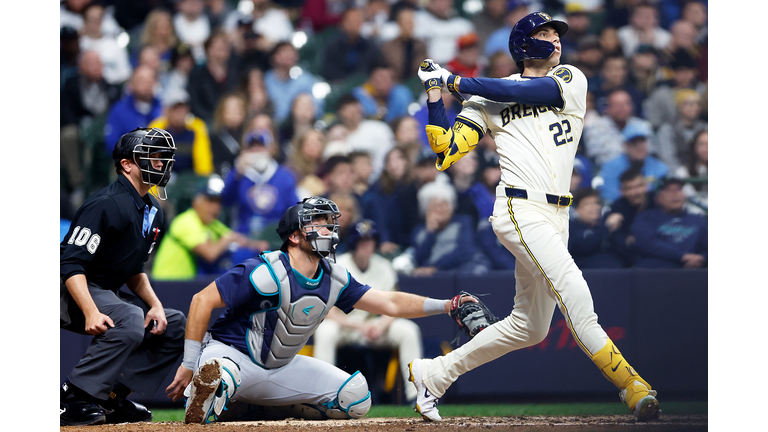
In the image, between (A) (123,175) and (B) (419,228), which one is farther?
(B) (419,228)

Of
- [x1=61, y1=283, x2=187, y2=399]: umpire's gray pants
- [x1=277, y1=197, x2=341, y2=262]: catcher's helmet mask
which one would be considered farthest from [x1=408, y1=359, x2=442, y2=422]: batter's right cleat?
[x1=61, y1=283, x2=187, y2=399]: umpire's gray pants

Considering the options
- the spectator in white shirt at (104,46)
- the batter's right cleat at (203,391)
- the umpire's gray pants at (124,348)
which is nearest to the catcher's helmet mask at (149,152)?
the umpire's gray pants at (124,348)

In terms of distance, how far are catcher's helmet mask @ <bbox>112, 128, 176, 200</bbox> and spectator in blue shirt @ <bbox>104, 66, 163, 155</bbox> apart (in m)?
3.10

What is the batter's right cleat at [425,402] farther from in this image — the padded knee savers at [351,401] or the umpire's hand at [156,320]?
the umpire's hand at [156,320]

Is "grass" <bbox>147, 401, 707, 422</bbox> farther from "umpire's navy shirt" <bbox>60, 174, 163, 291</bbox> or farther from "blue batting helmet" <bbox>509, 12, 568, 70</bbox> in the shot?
"blue batting helmet" <bbox>509, 12, 568, 70</bbox>

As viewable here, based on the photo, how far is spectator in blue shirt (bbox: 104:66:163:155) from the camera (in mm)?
6836

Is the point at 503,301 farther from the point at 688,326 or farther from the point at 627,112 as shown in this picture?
the point at 627,112

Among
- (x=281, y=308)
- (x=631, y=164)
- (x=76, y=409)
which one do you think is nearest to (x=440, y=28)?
(x=631, y=164)

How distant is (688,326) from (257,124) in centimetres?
419

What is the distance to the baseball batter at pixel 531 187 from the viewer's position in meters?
3.48

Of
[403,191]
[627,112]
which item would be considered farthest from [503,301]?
[627,112]

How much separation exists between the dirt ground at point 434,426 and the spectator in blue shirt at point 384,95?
14.6ft

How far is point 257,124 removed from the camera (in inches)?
272

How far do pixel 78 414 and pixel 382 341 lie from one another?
2.42 meters
